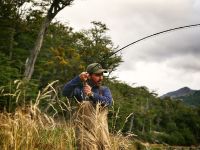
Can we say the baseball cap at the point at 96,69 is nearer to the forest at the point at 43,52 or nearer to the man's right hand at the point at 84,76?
the man's right hand at the point at 84,76

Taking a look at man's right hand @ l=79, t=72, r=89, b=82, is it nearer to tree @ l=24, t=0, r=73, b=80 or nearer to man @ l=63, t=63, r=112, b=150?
man @ l=63, t=63, r=112, b=150

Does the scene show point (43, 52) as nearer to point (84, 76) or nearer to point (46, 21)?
point (46, 21)

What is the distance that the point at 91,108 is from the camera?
5.25 m

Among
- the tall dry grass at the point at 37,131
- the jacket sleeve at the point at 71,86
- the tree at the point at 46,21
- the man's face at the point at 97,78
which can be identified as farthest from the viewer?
the tree at the point at 46,21

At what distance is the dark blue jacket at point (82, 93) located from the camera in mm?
5453

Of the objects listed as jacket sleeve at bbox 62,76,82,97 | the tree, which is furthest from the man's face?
the tree

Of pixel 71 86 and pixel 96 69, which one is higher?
pixel 96 69

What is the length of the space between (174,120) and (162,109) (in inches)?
153

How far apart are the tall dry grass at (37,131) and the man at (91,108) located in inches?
2.3

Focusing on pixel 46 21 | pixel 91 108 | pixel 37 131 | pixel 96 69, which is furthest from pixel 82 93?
pixel 46 21

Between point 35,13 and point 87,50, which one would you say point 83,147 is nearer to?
point 35,13

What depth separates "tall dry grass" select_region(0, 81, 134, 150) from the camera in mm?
4152

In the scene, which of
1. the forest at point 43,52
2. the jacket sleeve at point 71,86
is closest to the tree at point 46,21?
the forest at point 43,52

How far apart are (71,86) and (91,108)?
0.72 metres
